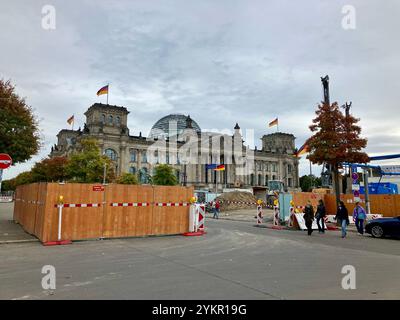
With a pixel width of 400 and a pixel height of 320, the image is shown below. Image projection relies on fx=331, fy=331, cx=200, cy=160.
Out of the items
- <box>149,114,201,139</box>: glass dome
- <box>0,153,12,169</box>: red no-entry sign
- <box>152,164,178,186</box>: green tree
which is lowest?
<box>0,153,12,169</box>: red no-entry sign

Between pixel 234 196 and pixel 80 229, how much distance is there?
4069 centimetres

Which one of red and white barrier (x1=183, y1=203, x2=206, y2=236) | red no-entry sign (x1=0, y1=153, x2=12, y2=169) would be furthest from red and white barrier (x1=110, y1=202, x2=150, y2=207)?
red no-entry sign (x1=0, y1=153, x2=12, y2=169)

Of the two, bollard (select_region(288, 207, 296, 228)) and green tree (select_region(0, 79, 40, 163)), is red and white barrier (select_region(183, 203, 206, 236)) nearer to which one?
bollard (select_region(288, 207, 296, 228))

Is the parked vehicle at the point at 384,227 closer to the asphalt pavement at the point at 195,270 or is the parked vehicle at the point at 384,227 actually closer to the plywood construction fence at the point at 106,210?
the asphalt pavement at the point at 195,270

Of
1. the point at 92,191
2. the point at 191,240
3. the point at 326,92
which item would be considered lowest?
the point at 191,240

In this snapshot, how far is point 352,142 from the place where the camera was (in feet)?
76.8

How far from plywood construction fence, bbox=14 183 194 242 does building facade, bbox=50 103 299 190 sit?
217 feet

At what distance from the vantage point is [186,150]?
10325 cm

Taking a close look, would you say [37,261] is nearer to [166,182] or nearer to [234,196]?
[234,196]

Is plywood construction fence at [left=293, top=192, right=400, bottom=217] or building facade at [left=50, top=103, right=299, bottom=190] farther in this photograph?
building facade at [left=50, top=103, right=299, bottom=190]

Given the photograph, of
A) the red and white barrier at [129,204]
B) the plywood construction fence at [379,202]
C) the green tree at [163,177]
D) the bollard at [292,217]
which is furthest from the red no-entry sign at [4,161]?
the green tree at [163,177]

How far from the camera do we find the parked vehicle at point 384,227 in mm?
16844

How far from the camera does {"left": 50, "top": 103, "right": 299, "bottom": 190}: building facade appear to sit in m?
88.9
